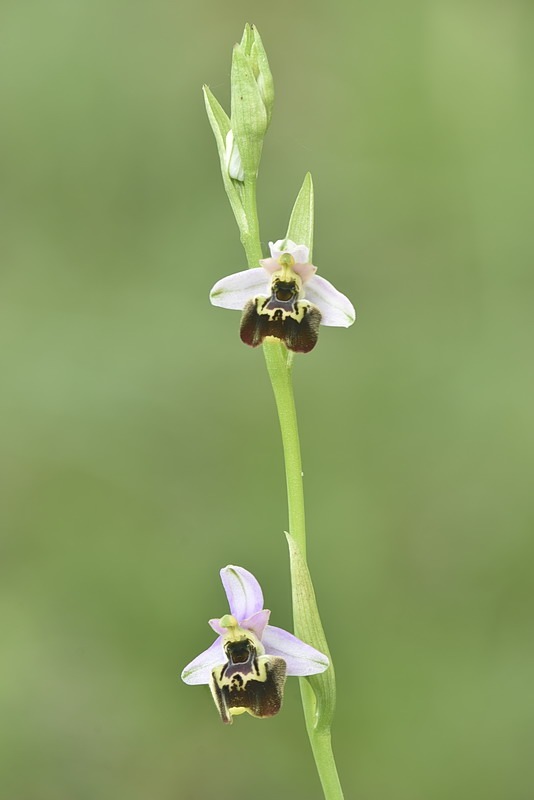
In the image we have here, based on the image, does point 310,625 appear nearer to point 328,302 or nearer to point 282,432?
point 282,432

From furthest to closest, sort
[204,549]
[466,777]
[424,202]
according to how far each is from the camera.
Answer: [424,202] < [204,549] < [466,777]

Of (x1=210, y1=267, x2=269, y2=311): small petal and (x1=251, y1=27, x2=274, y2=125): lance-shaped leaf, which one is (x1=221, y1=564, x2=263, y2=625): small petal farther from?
(x1=251, y1=27, x2=274, y2=125): lance-shaped leaf

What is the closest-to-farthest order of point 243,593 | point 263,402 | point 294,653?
1. point 294,653
2. point 243,593
3. point 263,402

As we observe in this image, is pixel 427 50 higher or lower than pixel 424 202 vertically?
higher

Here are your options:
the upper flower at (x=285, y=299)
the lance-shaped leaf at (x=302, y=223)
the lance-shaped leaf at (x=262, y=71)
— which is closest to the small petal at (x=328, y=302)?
the upper flower at (x=285, y=299)

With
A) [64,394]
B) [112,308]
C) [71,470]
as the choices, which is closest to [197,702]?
[71,470]

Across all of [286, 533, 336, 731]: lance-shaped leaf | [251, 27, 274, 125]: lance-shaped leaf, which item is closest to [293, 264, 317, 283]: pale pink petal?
[251, 27, 274, 125]: lance-shaped leaf

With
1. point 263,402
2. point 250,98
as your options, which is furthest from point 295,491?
point 263,402

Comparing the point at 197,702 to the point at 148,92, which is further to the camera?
the point at 148,92

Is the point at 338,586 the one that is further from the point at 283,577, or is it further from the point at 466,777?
the point at 466,777
